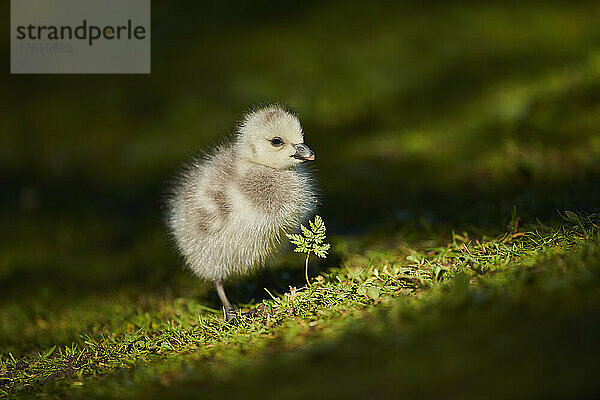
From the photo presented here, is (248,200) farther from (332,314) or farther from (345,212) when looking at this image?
(345,212)

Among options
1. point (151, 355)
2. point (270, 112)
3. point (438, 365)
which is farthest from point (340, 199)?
point (438, 365)

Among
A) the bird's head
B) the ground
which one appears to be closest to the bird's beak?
the bird's head

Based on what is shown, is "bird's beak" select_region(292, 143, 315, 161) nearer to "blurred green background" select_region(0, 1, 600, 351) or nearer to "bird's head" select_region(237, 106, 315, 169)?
"bird's head" select_region(237, 106, 315, 169)

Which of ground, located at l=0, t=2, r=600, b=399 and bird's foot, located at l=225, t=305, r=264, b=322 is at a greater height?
ground, located at l=0, t=2, r=600, b=399

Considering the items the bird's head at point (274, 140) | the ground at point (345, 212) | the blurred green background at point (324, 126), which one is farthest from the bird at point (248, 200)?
the blurred green background at point (324, 126)

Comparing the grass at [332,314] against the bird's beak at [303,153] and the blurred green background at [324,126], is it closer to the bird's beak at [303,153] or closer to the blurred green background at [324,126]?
the blurred green background at [324,126]
